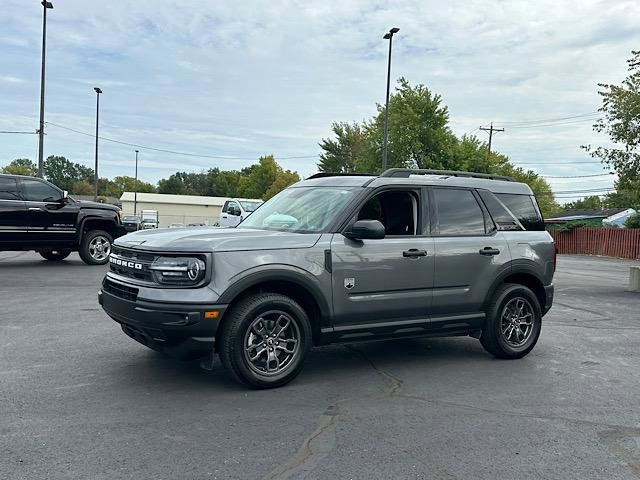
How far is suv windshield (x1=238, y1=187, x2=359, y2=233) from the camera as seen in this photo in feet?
17.9

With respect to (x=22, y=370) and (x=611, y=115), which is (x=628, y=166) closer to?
(x=611, y=115)

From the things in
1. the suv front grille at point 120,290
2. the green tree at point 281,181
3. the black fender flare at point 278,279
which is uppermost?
the green tree at point 281,181

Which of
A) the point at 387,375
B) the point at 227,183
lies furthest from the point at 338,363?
the point at 227,183

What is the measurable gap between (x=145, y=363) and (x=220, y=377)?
886 mm

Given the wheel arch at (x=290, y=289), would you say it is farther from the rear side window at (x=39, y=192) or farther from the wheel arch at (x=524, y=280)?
the rear side window at (x=39, y=192)

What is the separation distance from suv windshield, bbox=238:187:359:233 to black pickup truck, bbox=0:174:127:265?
8.94m

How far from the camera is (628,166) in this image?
17.2 m

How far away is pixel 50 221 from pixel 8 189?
3.62 ft

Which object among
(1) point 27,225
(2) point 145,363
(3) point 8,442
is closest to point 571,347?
(2) point 145,363

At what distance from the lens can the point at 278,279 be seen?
4.93 m

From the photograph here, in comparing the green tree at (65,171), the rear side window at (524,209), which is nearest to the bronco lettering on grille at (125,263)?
the rear side window at (524,209)

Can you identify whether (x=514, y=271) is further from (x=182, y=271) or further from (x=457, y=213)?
(x=182, y=271)

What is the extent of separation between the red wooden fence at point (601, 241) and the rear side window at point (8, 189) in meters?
32.7

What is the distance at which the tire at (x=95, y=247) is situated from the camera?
14.2 m
